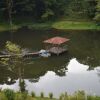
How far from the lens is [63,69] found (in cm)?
4256

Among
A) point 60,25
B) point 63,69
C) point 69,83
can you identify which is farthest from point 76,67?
point 60,25

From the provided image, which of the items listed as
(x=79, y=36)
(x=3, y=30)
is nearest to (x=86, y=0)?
(x=79, y=36)

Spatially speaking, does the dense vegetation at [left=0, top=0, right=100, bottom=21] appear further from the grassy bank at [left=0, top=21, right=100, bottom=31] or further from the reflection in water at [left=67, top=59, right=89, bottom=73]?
the reflection in water at [left=67, top=59, right=89, bottom=73]

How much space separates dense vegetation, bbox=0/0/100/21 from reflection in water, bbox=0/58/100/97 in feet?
106

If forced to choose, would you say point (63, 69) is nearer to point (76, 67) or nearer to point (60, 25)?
point (76, 67)

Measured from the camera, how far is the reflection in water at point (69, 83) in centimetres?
3459

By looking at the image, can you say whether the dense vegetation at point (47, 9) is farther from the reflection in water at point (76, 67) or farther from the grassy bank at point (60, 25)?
the reflection in water at point (76, 67)

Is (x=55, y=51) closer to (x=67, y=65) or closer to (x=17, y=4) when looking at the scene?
(x=67, y=65)

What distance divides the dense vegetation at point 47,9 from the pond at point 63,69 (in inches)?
467

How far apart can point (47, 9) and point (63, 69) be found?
34032 millimetres

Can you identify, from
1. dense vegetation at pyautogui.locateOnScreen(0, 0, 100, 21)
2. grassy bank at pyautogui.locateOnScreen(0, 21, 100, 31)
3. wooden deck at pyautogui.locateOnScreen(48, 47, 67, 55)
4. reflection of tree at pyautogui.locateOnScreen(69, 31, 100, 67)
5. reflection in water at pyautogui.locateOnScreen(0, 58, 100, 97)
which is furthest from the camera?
dense vegetation at pyautogui.locateOnScreen(0, 0, 100, 21)

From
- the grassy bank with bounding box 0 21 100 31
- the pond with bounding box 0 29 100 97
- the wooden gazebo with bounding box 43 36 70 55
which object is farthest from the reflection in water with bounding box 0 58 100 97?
the grassy bank with bounding box 0 21 100 31

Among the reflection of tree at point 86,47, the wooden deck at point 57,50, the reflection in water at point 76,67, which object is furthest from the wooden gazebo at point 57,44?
the reflection in water at point 76,67

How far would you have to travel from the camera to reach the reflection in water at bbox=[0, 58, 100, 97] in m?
34.6
